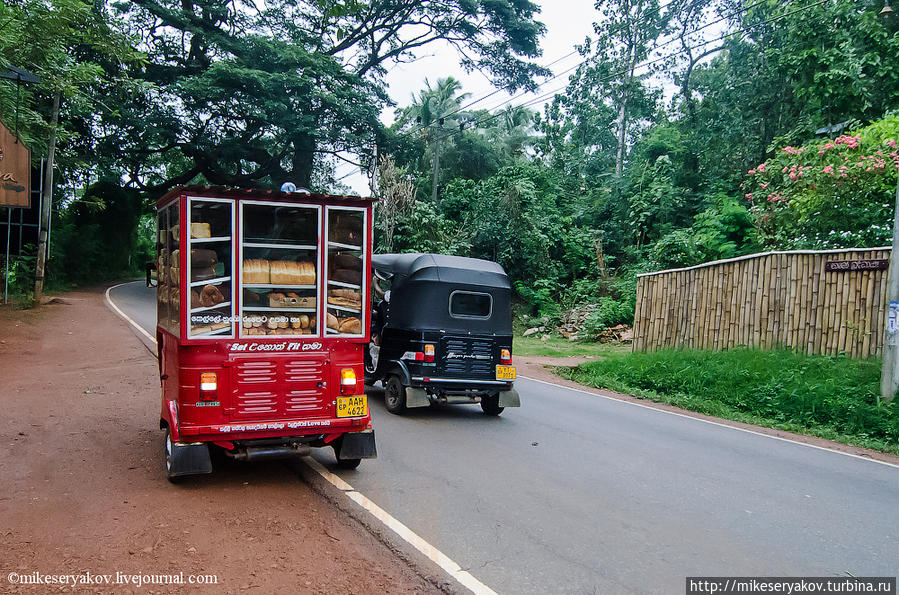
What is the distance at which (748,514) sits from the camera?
5715 mm

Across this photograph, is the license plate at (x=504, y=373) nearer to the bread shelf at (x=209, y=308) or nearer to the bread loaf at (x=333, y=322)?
the bread loaf at (x=333, y=322)

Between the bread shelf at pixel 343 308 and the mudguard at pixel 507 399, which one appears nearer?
the bread shelf at pixel 343 308

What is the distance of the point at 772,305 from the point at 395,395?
800 cm

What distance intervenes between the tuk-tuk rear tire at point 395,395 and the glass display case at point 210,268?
13.4 ft

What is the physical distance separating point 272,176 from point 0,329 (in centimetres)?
1894

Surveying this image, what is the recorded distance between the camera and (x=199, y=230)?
579 centimetres

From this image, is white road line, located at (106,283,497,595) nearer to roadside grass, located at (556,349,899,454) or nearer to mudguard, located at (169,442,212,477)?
mudguard, located at (169,442,212,477)

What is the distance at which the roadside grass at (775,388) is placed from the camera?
9.59 meters

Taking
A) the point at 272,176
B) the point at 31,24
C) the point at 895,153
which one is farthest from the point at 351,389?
the point at 272,176

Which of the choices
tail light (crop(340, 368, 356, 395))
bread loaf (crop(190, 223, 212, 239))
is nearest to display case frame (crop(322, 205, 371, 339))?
tail light (crop(340, 368, 356, 395))

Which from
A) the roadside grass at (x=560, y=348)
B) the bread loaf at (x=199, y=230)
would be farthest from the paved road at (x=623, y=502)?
the roadside grass at (x=560, y=348)

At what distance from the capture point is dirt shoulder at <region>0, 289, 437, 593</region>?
13.6 feet

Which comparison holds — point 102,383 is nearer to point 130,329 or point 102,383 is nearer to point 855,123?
point 130,329

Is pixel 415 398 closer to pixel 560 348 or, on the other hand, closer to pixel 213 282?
pixel 213 282
